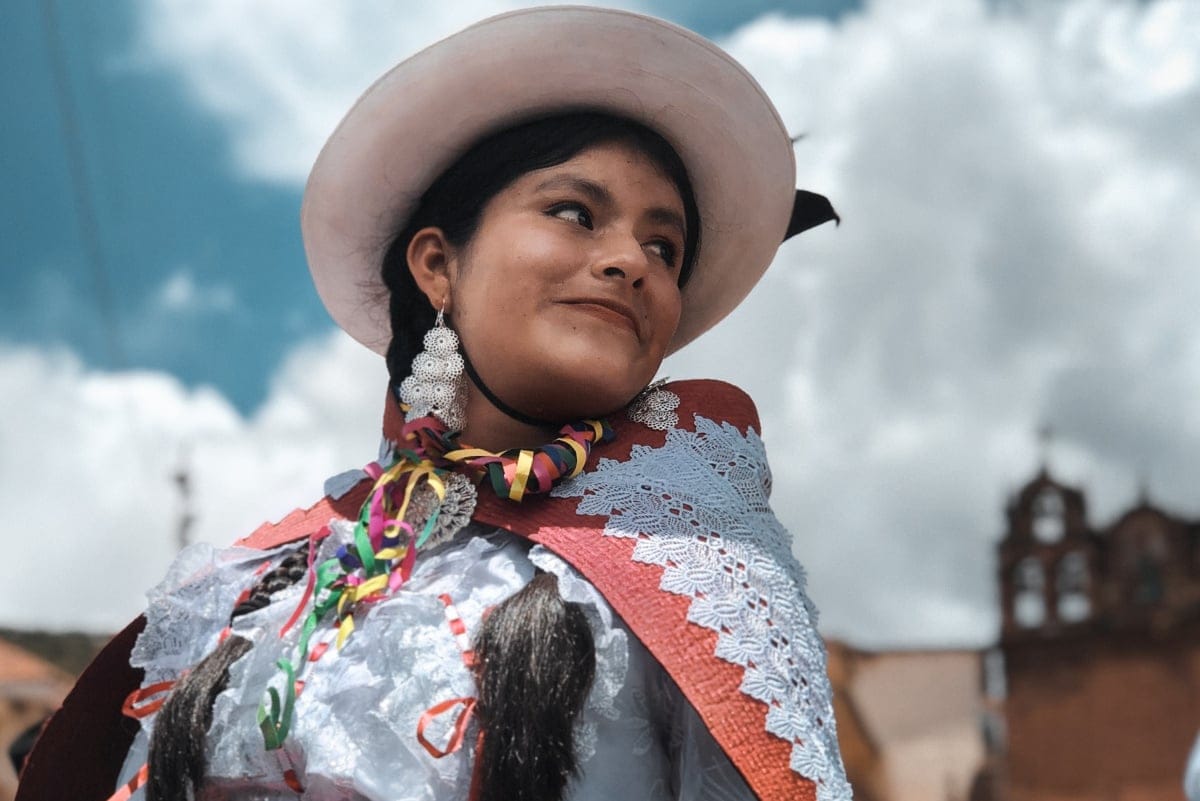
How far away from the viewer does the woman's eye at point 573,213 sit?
5.92 ft

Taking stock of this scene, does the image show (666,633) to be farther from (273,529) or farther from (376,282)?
(376,282)

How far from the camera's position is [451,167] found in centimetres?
201

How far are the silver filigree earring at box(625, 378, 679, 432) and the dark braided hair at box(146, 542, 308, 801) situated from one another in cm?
60

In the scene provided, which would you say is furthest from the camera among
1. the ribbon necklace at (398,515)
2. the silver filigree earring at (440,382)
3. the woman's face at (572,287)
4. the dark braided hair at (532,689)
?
the silver filigree earring at (440,382)

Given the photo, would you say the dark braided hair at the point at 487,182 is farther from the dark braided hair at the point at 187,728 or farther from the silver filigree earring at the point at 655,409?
the dark braided hair at the point at 187,728

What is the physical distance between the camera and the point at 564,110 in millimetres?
1926

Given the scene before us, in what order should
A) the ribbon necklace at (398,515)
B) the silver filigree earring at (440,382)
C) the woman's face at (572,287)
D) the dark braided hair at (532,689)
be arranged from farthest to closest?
the silver filigree earring at (440,382) → the woman's face at (572,287) → the ribbon necklace at (398,515) → the dark braided hair at (532,689)

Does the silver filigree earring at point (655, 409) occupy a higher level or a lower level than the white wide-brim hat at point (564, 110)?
lower

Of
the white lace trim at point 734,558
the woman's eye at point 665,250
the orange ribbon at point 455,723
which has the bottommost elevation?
the orange ribbon at point 455,723

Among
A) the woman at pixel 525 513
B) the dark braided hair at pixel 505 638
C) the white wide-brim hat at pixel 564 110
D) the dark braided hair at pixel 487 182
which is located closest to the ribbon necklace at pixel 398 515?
the woman at pixel 525 513

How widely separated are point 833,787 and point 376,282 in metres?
1.16

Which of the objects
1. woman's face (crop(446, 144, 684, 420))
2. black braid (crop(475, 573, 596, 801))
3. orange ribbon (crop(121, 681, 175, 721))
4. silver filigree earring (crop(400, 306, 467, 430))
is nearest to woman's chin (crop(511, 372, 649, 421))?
woman's face (crop(446, 144, 684, 420))

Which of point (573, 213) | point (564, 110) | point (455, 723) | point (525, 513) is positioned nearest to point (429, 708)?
point (455, 723)

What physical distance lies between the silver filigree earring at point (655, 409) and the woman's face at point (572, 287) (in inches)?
0.9
